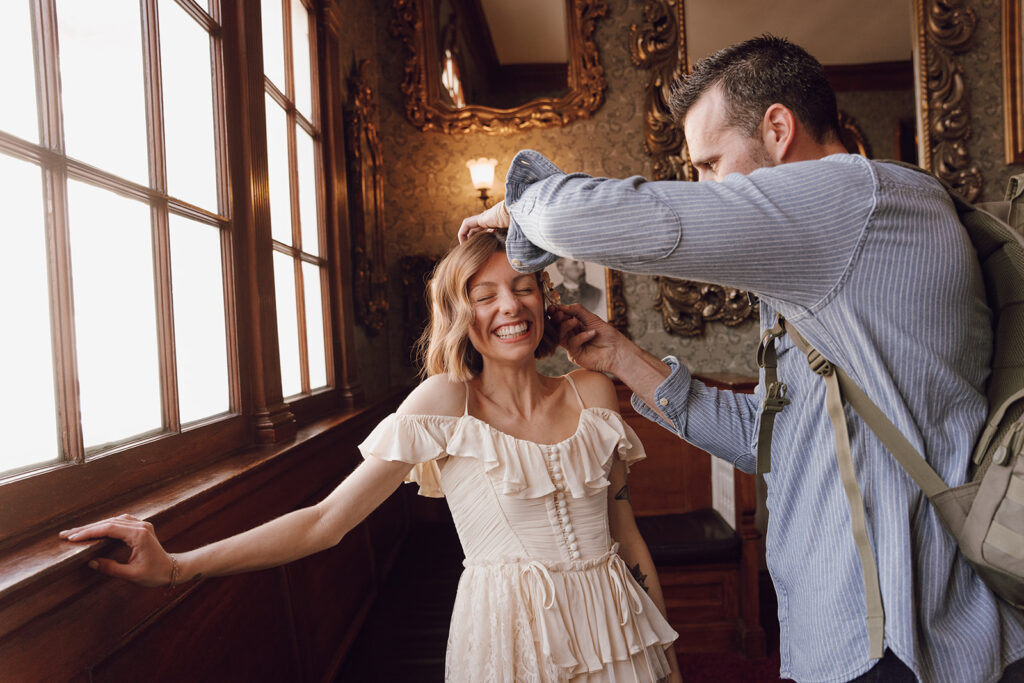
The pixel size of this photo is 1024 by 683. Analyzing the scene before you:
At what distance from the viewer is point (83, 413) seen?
1.31 metres

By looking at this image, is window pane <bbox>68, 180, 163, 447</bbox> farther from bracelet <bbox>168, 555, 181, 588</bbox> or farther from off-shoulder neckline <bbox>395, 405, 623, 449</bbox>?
off-shoulder neckline <bbox>395, 405, 623, 449</bbox>

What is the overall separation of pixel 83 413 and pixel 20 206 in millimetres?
393

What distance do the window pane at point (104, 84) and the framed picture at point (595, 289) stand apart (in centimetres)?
275

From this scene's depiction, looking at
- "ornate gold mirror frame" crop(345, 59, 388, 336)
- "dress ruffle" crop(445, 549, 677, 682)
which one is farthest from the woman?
"ornate gold mirror frame" crop(345, 59, 388, 336)

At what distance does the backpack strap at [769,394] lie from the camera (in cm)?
107

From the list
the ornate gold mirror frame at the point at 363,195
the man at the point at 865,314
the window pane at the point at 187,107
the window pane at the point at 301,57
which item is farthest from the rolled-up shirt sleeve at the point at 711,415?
the ornate gold mirror frame at the point at 363,195

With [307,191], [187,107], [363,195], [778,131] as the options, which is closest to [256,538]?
[778,131]

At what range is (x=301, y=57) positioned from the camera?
9.75 feet

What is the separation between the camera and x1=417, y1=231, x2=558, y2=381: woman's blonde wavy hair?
1574mm

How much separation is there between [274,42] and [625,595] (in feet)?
7.68

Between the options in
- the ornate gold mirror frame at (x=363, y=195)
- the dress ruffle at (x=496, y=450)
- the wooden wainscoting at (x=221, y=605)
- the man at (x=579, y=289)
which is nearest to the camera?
the wooden wainscoting at (x=221, y=605)

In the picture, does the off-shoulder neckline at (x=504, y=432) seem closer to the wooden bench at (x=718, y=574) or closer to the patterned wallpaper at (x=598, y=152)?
the wooden bench at (x=718, y=574)

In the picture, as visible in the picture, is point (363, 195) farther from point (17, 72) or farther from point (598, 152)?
point (17, 72)

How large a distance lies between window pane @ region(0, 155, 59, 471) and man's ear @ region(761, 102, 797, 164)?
Result: 4.01 ft
